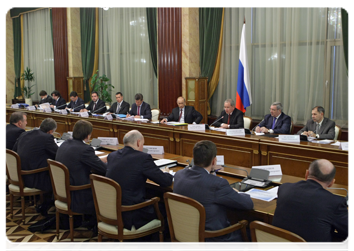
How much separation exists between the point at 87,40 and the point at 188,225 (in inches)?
364

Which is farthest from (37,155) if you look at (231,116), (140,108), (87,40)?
(87,40)

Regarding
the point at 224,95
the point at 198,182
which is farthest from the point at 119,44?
the point at 198,182

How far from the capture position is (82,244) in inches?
130

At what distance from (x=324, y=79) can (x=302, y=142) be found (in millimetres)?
2829

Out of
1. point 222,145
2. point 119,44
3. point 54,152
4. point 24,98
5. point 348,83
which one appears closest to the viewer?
point 54,152

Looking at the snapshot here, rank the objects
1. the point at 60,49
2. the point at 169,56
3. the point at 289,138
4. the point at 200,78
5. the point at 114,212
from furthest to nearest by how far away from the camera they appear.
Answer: the point at 60,49 → the point at 169,56 → the point at 200,78 → the point at 289,138 → the point at 114,212

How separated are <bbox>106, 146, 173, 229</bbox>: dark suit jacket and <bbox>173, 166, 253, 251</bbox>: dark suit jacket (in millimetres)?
516

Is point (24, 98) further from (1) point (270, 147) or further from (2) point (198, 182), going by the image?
(2) point (198, 182)

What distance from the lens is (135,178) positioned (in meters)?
2.74

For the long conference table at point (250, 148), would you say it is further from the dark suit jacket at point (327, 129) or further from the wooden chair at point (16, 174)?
the wooden chair at point (16, 174)

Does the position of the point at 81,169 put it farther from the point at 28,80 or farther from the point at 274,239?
the point at 28,80

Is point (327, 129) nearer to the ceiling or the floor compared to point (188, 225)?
nearer to the ceiling

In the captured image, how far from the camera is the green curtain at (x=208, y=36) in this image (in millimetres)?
7672

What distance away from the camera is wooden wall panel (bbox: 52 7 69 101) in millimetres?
10734
